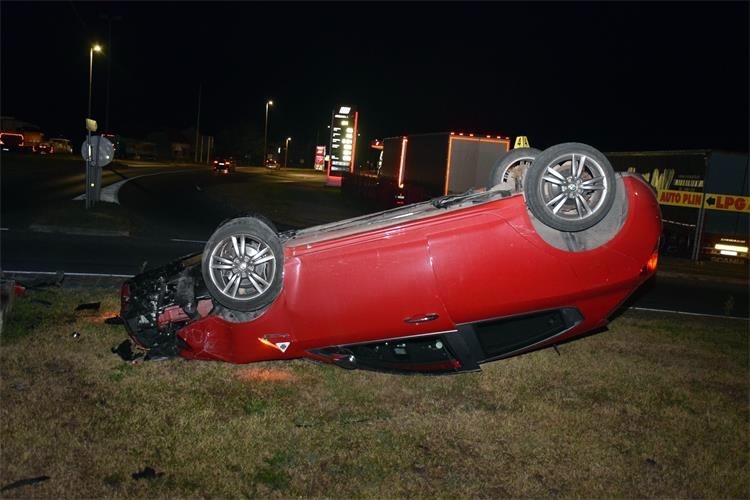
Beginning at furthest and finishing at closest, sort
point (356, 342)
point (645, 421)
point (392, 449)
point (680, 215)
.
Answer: point (680, 215) < point (645, 421) < point (356, 342) < point (392, 449)

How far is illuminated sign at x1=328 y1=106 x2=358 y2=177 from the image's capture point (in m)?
45.3

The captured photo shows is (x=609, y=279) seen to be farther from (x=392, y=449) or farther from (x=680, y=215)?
(x=680, y=215)

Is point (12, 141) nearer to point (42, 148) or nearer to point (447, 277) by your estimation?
point (42, 148)

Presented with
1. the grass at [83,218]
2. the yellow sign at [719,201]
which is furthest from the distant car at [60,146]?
the yellow sign at [719,201]

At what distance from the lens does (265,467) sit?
13.1ft

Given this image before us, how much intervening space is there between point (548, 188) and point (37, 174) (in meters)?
34.6

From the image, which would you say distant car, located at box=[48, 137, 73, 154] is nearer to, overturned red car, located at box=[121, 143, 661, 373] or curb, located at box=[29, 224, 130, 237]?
curb, located at box=[29, 224, 130, 237]

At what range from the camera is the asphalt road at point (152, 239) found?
10.8 m

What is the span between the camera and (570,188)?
14.7ft

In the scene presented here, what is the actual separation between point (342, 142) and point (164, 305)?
4153 cm

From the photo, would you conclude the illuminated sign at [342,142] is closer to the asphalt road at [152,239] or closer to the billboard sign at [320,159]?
the asphalt road at [152,239]

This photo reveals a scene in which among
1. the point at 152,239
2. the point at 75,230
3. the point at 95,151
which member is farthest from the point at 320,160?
the point at 152,239

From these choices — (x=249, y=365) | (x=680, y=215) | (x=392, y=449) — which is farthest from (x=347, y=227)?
(x=680, y=215)

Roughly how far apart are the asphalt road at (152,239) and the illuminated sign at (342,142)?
14431 mm
